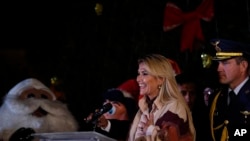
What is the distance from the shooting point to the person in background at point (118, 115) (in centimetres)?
240

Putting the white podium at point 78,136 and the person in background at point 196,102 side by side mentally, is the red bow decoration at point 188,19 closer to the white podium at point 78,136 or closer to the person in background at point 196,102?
the person in background at point 196,102

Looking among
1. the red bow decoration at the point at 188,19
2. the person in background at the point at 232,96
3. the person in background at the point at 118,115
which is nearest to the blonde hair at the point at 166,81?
the person in background at the point at 232,96

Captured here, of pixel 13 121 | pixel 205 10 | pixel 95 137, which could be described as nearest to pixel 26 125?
pixel 13 121

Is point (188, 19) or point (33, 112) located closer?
point (33, 112)

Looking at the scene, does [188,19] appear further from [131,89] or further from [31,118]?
[31,118]

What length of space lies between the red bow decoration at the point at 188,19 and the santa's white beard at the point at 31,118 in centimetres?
76

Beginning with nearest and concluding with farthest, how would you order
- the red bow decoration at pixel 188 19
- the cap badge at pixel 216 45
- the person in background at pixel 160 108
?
1. the person in background at pixel 160 108
2. the cap badge at pixel 216 45
3. the red bow decoration at pixel 188 19

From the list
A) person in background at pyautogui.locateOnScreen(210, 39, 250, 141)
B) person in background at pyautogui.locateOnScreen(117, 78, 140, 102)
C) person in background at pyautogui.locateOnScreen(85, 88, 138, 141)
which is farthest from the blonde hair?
person in background at pyautogui.locateOnScreen(117, 78, 140, 102)

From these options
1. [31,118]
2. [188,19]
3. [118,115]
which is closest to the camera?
[118,115]

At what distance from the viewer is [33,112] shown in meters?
2.79

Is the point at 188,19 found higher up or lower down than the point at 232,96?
higher up

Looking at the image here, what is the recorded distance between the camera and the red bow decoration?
2.89 meters

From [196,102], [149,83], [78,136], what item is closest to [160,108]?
[149,83]

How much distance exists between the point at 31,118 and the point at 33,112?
0.05m
